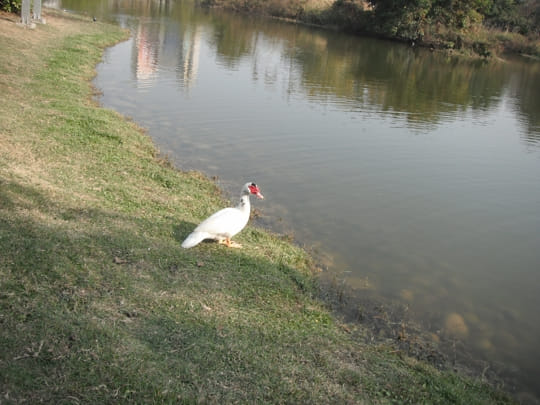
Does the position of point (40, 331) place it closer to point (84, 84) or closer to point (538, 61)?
point (84, 84)

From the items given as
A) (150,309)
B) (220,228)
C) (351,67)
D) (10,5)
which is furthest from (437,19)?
(150,309)

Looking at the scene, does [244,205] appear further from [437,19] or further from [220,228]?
[437,19]

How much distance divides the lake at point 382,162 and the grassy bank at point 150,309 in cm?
143

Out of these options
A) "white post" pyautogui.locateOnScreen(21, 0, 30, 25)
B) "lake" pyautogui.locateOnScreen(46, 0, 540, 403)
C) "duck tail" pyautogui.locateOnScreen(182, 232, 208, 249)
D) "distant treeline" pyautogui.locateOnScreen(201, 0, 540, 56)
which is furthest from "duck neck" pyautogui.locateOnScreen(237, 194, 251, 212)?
"distant treeline" pyautogui.locateOnScreen(201, 0, 540, 56)

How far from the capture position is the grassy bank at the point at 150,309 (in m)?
4.57

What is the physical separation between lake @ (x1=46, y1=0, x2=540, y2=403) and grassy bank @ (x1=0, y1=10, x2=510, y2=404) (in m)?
1.43

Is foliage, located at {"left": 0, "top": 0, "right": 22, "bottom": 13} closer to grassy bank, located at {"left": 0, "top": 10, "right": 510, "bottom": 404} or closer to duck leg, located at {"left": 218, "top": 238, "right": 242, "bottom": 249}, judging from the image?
grassy bank, located at {"left": 0, "top": 10, "right": 510, "bottom": 404}

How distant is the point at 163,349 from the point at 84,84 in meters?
15.1

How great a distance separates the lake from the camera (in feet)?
28.9

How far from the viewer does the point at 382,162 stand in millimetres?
15070

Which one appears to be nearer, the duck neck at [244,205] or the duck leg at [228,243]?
the duck leg at [228,243]

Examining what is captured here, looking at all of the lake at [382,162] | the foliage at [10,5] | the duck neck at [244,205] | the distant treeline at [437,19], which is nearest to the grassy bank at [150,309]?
the duck neck at [244,205]

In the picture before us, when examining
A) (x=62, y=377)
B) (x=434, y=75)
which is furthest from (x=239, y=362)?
(x=434, y=75)

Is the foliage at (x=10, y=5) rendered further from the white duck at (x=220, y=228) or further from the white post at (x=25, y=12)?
the white duck at (x=220, y=228)
